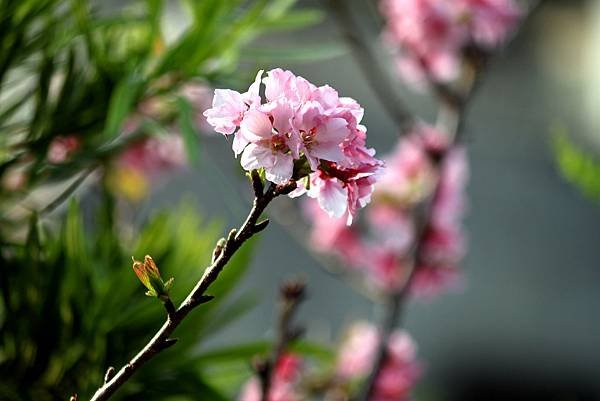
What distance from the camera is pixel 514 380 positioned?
3863mm

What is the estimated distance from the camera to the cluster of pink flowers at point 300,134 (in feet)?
1.63

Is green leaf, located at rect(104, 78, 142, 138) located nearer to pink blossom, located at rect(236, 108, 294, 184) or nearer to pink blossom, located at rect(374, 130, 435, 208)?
pink blossom, located at rect(236, 108, 294, 184)

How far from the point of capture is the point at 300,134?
50 cm

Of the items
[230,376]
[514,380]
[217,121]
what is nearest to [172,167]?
[230,376]

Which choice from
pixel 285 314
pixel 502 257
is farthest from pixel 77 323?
pixel 502 257

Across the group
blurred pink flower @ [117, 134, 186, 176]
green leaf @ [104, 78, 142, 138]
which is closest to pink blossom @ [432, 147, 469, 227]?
blurred pink flower @ [117, 134, 186, 176]

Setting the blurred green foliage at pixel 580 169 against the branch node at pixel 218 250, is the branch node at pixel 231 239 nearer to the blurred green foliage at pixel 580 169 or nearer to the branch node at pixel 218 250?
the branch node at pixel 218 250

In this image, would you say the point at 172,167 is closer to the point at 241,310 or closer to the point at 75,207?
the point at 241,310

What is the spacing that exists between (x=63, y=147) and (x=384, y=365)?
63cm

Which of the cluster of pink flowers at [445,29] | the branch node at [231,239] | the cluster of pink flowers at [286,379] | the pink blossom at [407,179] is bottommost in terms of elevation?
the pink blossom at [407,179]

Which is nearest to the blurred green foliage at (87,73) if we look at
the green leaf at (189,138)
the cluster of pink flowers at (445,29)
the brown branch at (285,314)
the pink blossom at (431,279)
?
the green leaf at (189,138)

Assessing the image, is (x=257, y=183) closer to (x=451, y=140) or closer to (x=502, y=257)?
(x=451, y=140)

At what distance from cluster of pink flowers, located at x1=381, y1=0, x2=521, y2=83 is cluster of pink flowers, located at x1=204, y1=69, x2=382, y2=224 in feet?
3.39

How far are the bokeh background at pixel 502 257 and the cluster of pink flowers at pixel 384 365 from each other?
2.01 metres
